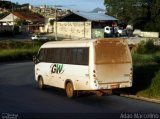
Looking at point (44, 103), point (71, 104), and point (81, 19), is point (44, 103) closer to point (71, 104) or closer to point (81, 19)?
point (71, 104)

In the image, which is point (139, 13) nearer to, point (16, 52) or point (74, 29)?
point (74, 29)

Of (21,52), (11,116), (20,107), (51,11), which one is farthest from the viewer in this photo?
(51,11)

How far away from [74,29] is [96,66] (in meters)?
72.4

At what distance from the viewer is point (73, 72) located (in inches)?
830

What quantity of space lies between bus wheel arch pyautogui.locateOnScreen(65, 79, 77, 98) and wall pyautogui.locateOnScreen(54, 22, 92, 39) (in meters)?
65.7

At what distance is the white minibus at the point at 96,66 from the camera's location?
19.6 metres

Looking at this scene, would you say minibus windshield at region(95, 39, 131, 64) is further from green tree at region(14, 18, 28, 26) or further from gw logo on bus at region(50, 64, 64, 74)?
green tree at region(14, 18, 28, 26)

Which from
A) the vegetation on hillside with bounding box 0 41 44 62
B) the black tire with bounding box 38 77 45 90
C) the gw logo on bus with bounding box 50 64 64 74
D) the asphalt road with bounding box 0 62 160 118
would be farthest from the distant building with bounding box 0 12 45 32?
the asphalt road with bounding box 0 62 160 118

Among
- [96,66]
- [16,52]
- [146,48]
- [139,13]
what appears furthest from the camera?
[139,13]

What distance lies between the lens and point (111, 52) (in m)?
20.1

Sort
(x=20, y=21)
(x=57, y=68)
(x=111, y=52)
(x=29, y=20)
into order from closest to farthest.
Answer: (x=111, y=52), (x=57, y=68), (x=20, y=21), (x=29, y=20)

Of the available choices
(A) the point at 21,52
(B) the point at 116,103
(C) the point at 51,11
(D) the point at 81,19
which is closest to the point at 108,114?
(B) the point at 116,103

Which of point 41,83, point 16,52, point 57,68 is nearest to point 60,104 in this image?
point 57,68

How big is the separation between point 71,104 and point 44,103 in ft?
3.71
